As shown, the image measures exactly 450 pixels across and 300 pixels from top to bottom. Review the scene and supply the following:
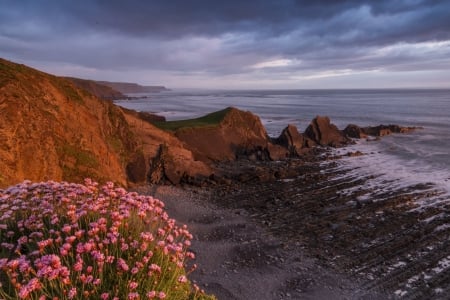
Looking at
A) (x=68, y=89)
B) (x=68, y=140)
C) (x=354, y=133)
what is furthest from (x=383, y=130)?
(x=68, y=140)

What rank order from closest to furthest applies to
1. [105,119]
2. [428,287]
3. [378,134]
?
[428,287], [105,119], [378,134]

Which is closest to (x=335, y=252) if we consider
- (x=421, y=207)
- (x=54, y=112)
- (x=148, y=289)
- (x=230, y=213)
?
(x=230, y=213)

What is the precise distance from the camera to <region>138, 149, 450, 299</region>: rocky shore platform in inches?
461

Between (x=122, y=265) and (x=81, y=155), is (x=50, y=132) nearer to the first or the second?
(x=81, y=155)

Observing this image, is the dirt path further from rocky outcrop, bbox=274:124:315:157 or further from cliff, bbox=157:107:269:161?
rocky outcrop, bbox=274:124:315:157

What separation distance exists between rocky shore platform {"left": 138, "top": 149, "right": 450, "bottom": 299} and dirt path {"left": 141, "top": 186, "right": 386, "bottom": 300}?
3 cm

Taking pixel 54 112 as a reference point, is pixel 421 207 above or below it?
below

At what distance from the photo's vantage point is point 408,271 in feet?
40.9

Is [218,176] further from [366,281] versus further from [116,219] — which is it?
[116,219]

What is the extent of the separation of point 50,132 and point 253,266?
36.5 feet

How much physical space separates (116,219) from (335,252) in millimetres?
10934

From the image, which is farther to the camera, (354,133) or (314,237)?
(354,133)

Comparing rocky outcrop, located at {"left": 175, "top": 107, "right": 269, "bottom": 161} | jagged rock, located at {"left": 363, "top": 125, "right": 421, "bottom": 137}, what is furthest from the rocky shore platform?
jagged rock, located at {"left": 363, "top": 125, "right": 421, "bottom": 137}

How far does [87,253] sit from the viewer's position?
484cm
